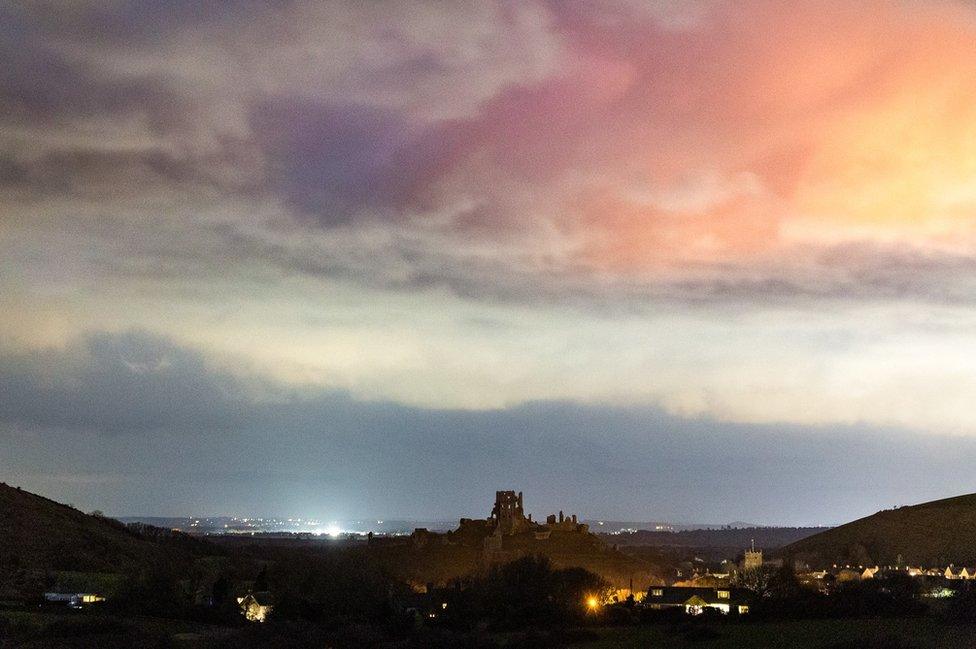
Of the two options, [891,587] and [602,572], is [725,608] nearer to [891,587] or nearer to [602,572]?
[891,587]

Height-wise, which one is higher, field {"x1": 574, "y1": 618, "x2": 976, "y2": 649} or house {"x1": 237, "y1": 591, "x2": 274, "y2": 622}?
house {"x1": 237, "y1": 591, "x2": 274, "y2": 622}

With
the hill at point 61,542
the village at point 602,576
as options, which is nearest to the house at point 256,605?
the village at point 602,576

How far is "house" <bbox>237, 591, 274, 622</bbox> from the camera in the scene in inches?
3520

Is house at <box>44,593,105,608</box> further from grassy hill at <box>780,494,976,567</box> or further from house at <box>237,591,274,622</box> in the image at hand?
grassy hill at <box>780,494,976,567</box>

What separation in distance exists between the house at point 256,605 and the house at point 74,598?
1152 centimetres

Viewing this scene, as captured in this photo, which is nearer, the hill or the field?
the field

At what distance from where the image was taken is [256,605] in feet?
300

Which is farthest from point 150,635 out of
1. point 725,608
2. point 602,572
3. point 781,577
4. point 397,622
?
point 602,572

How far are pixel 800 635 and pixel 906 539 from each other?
3357 inches

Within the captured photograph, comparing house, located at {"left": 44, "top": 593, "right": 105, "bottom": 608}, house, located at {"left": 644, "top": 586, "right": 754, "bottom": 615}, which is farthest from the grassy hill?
house, located at {"left": 44, "top": 593, "right": 105, "bottom": 608}

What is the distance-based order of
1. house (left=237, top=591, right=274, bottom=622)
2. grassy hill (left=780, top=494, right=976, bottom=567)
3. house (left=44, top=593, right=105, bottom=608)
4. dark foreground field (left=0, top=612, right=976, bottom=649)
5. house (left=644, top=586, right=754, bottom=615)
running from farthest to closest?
grassy hill (left=780, top=494, right=976, bottom=567) < house (left=237, top=591, right=274, bottom=622) < house (left=644, top=586, right=754, bottom=615) < house (left=44, top=593, right=105, bottom=608) < dark foreground field (left=0, top=612, right=976, bottom=649)

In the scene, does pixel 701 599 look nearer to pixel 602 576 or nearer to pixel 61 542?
pixel 602 576

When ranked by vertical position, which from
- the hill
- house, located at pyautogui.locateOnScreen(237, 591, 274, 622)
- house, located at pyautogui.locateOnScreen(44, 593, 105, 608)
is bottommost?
house, located at pyautogui.locateOnScreen(237, 591, 274, 622)

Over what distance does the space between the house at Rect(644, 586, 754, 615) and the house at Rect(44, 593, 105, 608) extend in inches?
1761
